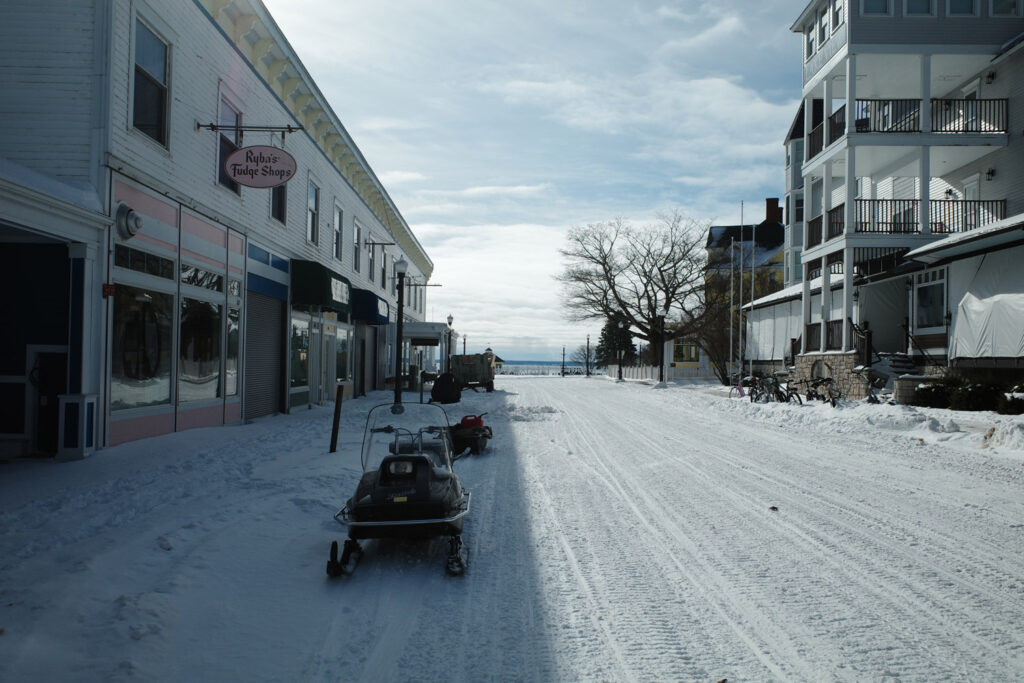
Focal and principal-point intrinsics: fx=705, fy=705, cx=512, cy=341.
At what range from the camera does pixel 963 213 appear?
23766mm

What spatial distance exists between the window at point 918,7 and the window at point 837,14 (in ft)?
6.22

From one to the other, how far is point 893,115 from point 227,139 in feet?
72.4

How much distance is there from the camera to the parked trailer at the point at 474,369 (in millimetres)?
35500

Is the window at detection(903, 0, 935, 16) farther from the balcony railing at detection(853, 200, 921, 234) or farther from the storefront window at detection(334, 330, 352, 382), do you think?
the storefront window at detection(334, 330, 352, 382)

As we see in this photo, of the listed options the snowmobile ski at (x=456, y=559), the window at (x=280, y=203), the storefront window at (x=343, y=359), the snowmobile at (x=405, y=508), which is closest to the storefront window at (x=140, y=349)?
the snowmobile at (x=405, y=508)

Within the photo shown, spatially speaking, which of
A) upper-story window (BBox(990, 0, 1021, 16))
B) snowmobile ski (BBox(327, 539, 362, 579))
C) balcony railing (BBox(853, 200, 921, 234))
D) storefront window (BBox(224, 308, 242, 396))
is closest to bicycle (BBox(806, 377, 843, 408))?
balcony railing (BBox(853, 200, 921, 234))

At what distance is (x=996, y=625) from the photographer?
4.26 metres

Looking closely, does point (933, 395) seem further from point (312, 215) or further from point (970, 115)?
point (312, 215)

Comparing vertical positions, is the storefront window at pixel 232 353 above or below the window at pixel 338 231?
below

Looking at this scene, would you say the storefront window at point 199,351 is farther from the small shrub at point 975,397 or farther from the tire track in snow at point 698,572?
the small shrub at point 975,397

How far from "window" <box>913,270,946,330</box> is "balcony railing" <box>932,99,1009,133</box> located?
550 cm

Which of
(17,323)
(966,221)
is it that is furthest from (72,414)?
(966,221)

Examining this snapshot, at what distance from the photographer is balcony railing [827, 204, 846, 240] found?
25.3 m

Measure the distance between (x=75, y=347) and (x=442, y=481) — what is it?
21.2 feet
